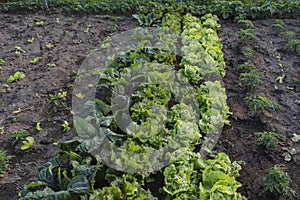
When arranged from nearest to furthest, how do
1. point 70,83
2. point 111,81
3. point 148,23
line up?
point 111,81 → point 70,83 → point 148,23

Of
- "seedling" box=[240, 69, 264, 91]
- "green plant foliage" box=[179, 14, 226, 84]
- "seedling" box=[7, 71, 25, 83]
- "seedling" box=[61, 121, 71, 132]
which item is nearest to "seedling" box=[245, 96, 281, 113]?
"seedling" box=[240, 69, 264, 91]

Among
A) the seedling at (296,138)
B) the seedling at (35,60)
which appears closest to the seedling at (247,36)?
the seedling at (296,138)

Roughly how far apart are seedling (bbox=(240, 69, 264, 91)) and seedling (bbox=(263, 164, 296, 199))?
5.62ft

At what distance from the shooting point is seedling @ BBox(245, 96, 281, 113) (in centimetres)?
466

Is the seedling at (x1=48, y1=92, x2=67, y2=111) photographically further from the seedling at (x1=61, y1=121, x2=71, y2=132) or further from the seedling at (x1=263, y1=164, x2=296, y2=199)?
the seedling at (x1=263, y1=164, x2=296, y2=199)

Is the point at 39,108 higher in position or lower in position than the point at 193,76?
lower

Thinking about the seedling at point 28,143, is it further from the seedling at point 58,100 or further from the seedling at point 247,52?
the seedling at point 247,52

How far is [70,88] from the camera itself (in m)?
5.32

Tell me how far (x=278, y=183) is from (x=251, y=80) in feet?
6.37

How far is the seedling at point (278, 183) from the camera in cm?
350

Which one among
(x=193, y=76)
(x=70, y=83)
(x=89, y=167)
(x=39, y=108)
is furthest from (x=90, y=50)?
(x=89, y=167)

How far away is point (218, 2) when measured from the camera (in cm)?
771

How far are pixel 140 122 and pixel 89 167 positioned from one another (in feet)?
2.62

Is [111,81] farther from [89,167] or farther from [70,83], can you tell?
[89,167]
